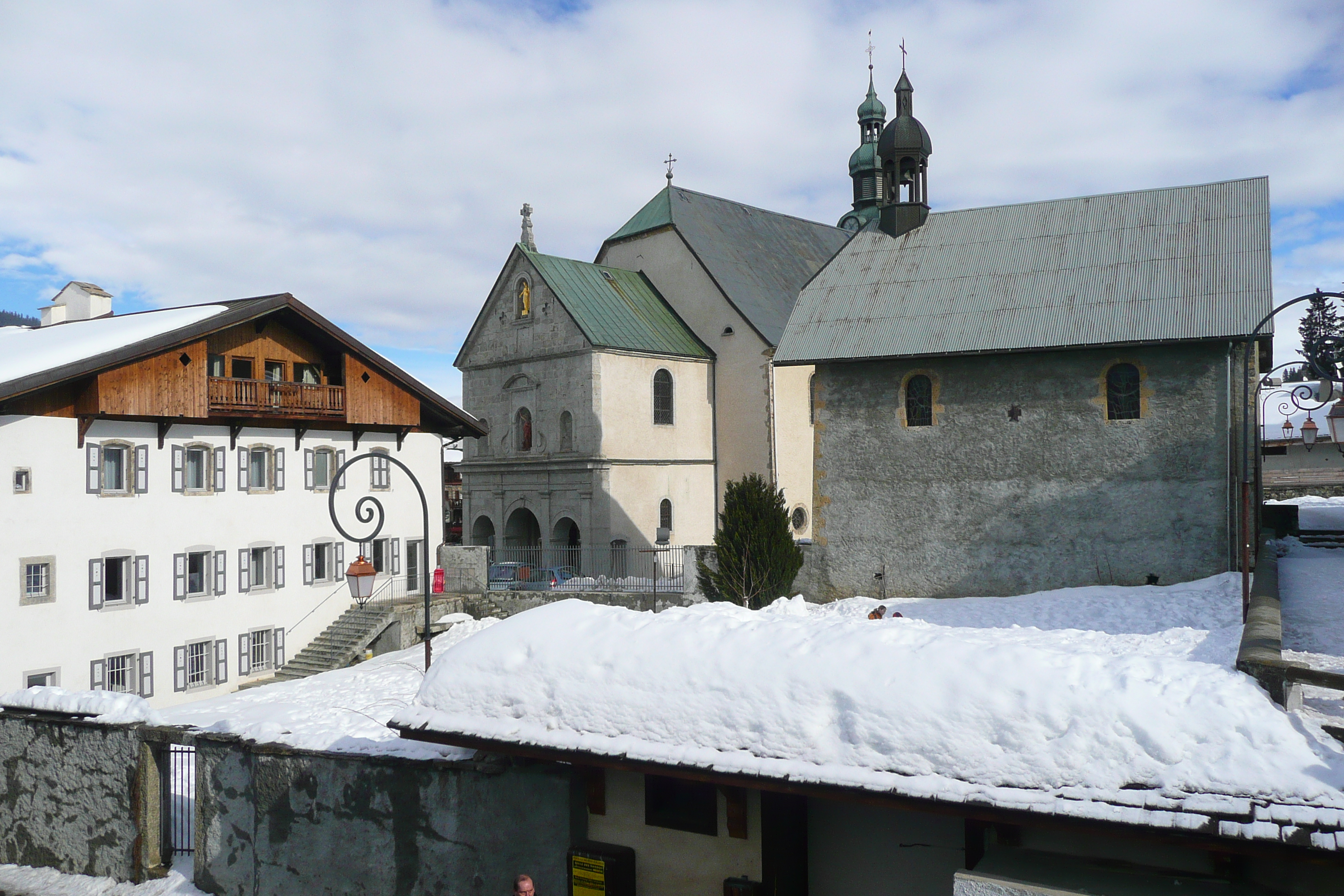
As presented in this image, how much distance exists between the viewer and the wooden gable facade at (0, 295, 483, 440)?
2184 cm

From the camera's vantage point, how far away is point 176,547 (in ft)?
77.7

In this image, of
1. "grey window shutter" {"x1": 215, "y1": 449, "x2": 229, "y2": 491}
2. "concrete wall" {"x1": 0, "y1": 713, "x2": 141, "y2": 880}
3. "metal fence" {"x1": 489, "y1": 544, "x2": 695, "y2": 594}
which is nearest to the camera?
"concrete wall" {"x1": 0, "y1": 713, "x2": 141, "y2": 880}

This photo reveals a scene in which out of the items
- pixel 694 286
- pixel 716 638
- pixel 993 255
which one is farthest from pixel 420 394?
pixel 716 638

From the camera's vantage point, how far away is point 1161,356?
21500 millimetres

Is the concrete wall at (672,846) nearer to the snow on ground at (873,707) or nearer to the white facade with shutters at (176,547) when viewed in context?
→ the snow on ground at (873,707)

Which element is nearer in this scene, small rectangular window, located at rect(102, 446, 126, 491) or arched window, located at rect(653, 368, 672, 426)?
small rectangular window, located at rect(102, 446, 126, 491)

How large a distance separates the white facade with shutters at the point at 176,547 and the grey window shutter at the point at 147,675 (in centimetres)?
3

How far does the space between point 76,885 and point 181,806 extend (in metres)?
1.40

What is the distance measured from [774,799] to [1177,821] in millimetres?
3128

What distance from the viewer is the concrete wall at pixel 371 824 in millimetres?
9094

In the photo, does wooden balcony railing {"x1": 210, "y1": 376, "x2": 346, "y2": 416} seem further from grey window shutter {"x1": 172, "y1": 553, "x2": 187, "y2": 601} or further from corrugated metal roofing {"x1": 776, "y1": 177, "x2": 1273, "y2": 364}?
corrugated metal roofing {"x1": 776, "y1": 177, "x2": 1273, "y2": 364}

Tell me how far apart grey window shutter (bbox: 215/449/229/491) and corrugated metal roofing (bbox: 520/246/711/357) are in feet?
41.9

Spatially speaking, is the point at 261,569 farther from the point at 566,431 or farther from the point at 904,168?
the point at 904,168

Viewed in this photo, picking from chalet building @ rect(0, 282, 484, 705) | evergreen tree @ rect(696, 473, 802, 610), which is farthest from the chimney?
evergreen tree @ rect(696, 473, 802, 610)
